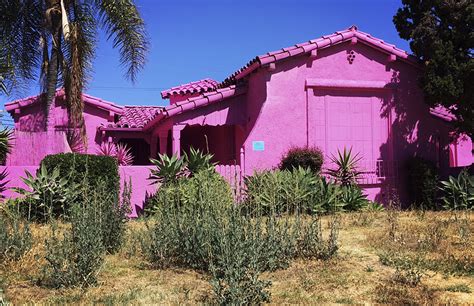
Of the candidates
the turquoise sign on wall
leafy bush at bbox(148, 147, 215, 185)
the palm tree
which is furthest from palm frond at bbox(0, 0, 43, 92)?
the turquoise sign on wall

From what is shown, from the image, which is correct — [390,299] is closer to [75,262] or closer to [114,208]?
[75,262]

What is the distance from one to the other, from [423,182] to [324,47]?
4.62 metres

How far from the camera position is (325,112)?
528 inches

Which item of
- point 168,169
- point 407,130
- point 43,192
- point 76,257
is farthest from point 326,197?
point 76,257

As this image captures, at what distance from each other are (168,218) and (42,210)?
4479 millimetres

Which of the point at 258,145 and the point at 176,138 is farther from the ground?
the point at 176,138

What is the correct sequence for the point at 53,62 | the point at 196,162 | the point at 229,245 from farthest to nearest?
the point at 53,62 → the point at 196,162 → the point at 229,245

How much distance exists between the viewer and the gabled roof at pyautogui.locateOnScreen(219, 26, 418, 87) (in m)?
12.7

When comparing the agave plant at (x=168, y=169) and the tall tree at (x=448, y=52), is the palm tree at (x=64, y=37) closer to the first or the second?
the agave plant at (x=168, y=169)

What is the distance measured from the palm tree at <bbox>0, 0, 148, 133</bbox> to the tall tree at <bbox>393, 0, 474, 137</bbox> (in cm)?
788

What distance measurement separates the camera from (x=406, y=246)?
22.3 feet

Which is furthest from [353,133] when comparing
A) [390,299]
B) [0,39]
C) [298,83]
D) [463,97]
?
[0,39]

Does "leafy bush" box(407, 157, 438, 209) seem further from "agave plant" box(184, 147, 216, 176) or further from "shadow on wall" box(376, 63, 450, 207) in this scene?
"agave plant" box(184, 147, 216, 176)

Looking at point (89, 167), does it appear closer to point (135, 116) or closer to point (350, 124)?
point (350, 124)
